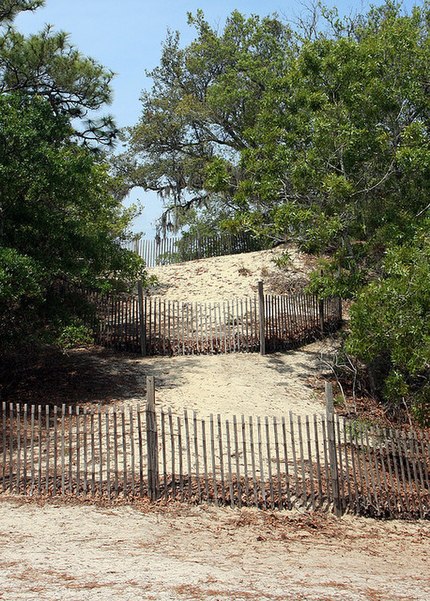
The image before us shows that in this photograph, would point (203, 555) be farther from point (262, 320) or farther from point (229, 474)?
point (262, 320)

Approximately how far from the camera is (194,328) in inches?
820

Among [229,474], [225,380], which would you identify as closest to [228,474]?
[229,474]

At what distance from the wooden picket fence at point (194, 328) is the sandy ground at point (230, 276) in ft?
12.6

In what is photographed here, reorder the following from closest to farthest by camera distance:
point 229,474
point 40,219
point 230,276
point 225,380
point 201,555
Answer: point 201,555 < point 229,474 < point 40,219 < point 225,380 < point 230,276

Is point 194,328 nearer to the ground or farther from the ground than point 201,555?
farther from the ground

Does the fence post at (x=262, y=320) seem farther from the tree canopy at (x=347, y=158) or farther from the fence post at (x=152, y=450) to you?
the fence post at (x=152, y=450)

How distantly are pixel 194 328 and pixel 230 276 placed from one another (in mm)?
7275

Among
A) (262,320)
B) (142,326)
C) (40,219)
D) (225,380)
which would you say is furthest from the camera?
(262,320)

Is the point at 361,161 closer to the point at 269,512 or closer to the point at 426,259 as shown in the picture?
the point at 426,259

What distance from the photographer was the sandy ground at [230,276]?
85.7 feet

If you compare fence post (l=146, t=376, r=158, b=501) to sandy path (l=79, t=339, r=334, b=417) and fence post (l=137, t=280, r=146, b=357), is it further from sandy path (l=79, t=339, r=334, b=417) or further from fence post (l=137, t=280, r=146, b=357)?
fence post (l=137, t=280, r=146, b=357)

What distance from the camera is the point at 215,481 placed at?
11.0 meters

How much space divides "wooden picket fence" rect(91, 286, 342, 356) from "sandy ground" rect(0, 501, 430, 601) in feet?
32.3

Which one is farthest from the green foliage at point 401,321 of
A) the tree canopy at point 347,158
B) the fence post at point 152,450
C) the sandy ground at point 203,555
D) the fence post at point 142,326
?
the fence post at point 142,326
